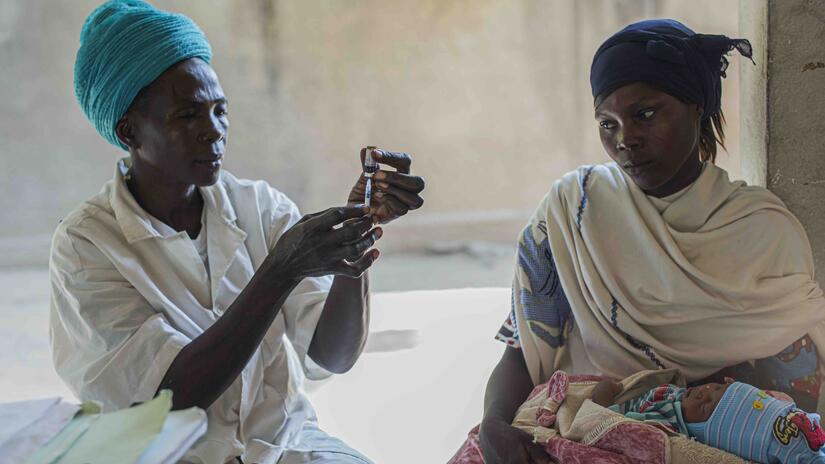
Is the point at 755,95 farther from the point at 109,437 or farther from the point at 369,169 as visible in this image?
the point at 109,437

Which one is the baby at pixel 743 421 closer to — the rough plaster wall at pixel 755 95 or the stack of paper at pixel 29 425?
the rough plaster wall at pixel 755 95

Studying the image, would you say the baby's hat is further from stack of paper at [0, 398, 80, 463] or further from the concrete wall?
the concrete wall

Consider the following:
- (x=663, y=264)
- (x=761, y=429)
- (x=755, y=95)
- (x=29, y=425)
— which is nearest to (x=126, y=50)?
(x=29, y=425)

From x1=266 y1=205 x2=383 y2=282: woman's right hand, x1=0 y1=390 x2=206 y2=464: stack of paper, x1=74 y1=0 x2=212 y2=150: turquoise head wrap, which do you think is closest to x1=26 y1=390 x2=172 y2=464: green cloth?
x1=0 y1=390 x2=206 y2=464: stack of paper

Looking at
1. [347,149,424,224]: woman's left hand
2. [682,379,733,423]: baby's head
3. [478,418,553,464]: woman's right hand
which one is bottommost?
[478,418,553,464]: woman's right hand

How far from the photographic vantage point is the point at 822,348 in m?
2.39

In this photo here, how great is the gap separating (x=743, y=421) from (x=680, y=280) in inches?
18.9

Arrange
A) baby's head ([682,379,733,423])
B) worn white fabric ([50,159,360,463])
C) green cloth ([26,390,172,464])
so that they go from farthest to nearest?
worn white fabric ([50,159,360,463])
baby's head ([682,379,733,423])
green cloth ([26,390,172,464])

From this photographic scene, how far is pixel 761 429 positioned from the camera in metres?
1.98

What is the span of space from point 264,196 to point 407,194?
0.54 metres

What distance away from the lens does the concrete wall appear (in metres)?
7.88

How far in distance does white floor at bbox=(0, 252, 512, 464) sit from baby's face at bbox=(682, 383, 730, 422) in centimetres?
188

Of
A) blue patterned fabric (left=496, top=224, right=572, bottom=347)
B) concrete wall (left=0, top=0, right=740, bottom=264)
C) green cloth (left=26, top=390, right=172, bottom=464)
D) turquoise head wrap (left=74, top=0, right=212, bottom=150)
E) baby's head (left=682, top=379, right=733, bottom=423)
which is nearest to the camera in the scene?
green cloth (left=26, top=390, right=172, bottom=464)

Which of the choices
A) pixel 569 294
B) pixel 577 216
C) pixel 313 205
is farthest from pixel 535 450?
pixel 313 205
